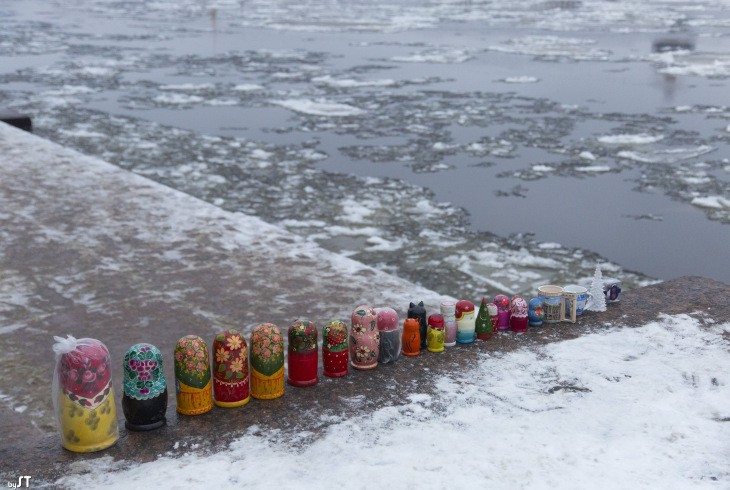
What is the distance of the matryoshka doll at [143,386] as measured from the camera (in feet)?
9.91

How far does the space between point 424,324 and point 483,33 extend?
66.8 ft

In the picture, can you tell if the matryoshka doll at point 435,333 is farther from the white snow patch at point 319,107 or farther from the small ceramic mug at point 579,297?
the white snow patch at point 319,107

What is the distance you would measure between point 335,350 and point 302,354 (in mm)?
148

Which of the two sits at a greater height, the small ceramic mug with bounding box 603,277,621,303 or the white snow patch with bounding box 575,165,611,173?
the small ceramic mug with bounding box 603,277,621,303

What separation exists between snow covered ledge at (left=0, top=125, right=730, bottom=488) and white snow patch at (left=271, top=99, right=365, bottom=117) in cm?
628

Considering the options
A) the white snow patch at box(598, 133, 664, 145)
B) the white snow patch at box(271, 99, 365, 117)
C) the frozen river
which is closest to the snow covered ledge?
the frozen river

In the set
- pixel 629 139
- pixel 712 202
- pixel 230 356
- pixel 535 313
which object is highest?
pixel 230 356

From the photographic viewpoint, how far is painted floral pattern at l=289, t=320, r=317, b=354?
3.36 m

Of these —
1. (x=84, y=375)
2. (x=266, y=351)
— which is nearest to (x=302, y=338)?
(x=266, y=351)

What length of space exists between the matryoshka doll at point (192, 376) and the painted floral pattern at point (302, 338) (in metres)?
0.37

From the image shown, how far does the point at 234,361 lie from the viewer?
3182mm

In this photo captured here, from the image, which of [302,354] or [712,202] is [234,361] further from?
[712,202]

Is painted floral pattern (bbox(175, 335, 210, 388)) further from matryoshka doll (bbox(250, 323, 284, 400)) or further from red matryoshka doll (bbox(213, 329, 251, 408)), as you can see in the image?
matryoshka doll (bbox(250, 323, 284, 400))

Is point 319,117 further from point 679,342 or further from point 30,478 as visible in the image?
point 30,478
